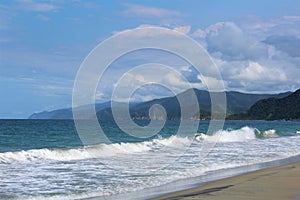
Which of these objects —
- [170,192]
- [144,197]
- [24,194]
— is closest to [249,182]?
[170,192]

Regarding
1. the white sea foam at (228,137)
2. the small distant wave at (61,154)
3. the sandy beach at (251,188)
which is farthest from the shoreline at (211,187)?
the white sea foam at (228,137)

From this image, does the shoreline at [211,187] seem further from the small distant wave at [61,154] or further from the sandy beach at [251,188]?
the small distant wave at [61,154]

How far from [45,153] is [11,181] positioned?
10851mm

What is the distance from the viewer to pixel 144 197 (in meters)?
12.0

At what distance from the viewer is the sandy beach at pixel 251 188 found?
11.7 m

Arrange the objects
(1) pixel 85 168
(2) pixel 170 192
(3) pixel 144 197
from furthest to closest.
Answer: (1) pixel 85 168 → (2) pixel 170 192 → (3) pixel 144 197

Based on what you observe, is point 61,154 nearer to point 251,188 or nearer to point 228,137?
point 251,188

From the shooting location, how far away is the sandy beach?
11664 millimetres

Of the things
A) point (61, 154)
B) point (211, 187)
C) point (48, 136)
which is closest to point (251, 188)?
point (211, 187)

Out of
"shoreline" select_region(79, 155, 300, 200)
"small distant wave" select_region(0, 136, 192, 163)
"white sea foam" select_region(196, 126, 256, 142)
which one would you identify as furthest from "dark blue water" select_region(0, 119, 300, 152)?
"shoreline" select_region(79, 155, 300, 200)

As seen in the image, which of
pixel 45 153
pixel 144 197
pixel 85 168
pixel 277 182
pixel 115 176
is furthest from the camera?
pixel 45 153

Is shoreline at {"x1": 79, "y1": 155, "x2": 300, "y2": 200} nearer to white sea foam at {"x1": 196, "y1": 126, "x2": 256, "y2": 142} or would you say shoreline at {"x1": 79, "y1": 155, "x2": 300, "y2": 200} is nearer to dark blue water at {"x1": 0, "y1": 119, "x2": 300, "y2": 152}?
dark blue water at {"x1": 0, "y1": 119, "x2": 300, "y2": 152}

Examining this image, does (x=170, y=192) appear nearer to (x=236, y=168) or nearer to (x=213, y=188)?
A: (x=213, y=188)

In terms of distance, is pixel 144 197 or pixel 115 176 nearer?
pixel 144 197
